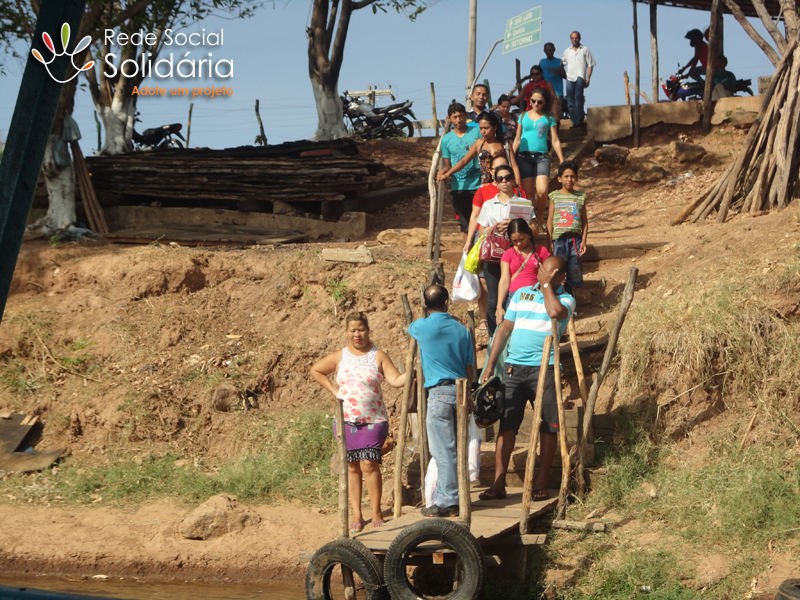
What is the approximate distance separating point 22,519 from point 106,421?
5.27 ft

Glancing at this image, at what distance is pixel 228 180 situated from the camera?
12742mm

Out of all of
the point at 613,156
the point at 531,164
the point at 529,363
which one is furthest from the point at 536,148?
the point at 613,156

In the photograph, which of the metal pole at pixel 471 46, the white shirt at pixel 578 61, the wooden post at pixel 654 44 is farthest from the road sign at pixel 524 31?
the wooden post at pixel 654 44

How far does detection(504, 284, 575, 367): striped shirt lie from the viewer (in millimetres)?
5574

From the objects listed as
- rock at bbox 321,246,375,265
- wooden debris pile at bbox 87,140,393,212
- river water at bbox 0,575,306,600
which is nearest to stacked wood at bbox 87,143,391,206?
wooden debris pile at bbox 87,140,393,212

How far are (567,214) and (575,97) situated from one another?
8.21 metres

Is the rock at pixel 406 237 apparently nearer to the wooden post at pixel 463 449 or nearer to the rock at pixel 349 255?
the rock at pixel 349 255

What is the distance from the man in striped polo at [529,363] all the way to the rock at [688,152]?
8925mm

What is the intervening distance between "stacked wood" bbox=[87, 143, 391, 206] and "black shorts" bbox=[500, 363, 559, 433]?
24.5 ft

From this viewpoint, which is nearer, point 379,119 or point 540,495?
point 540,495

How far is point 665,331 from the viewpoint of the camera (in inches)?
260

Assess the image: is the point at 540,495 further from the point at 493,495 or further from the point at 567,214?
the point at 567,214

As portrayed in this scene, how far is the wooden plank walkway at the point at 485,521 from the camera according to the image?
15.7 feet

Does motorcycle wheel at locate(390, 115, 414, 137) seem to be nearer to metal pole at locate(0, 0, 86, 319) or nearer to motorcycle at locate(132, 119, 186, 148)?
motorcycle at locate(132, 119, 186, 148)
